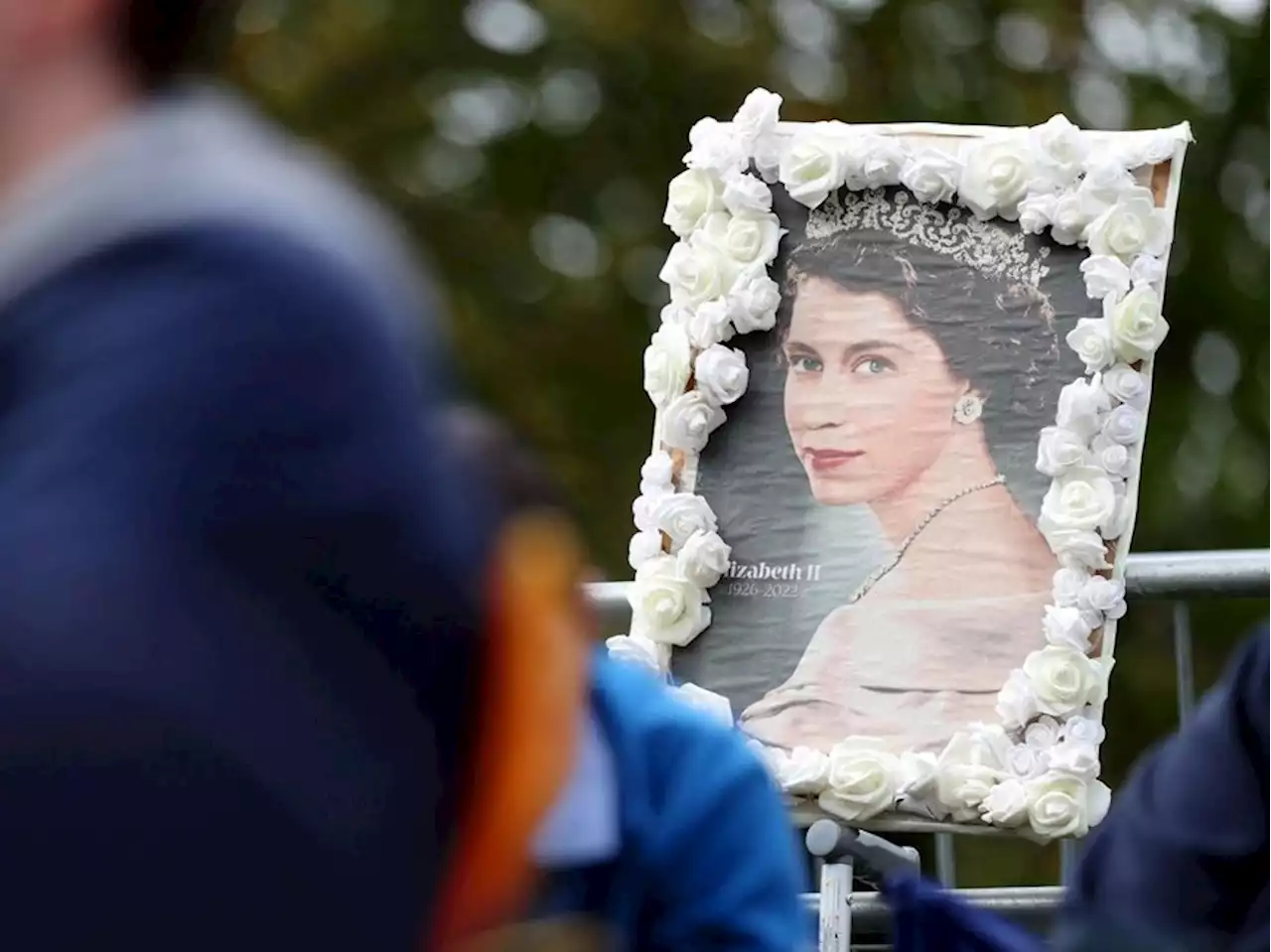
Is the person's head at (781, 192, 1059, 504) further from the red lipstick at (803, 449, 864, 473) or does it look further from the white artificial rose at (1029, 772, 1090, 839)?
the white artificial rose at (1029, 772, 1090, 839)

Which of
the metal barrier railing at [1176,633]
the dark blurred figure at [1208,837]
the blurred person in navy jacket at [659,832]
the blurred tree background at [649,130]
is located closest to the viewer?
the blurred person in navy jacket at [659,832]

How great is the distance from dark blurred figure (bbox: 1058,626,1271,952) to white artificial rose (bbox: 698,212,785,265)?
4.63 ft

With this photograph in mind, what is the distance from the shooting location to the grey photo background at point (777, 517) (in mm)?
2699

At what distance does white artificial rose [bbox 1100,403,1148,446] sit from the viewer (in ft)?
8.73

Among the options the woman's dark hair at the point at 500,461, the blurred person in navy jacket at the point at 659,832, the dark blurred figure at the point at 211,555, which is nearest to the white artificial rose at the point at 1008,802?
the blurred person in navy jacket at the point at 659,832

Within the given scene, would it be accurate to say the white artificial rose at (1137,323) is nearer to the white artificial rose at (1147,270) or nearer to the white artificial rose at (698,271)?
the white artificial rose at (1147,270)

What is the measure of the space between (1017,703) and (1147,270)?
535 mm

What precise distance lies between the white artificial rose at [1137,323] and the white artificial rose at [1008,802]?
0.52 meters

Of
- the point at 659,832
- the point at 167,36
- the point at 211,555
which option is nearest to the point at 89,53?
the point at 167,36

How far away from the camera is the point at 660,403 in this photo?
2.85 metres

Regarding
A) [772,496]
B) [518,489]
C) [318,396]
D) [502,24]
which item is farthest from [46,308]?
[502,24]

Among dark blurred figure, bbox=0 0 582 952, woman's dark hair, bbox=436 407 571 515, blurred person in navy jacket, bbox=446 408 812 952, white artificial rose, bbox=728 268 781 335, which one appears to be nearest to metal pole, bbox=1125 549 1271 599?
Result: white artificial rose, bbox=728 268 781 335

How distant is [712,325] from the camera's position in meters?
2.81

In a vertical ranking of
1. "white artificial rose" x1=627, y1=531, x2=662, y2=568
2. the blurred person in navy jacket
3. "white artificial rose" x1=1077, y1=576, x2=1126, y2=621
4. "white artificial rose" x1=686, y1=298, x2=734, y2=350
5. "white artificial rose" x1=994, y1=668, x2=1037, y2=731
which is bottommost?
the blurred person in navy jacket
